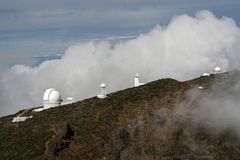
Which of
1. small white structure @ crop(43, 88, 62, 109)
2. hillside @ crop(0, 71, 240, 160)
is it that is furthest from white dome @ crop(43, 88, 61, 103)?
hillside @ crop(0, 71, 240, 160)

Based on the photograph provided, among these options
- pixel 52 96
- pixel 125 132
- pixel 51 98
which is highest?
pixel 52 96

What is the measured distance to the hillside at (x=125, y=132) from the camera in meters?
69.3

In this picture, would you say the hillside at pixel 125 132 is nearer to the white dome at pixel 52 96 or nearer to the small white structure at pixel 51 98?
the small white structure at pixel 51 98

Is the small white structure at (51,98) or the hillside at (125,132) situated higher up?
the small white structure at (51,98)

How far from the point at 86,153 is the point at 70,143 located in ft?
11.8

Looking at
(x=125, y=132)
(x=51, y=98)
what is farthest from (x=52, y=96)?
(x=125, y=132)

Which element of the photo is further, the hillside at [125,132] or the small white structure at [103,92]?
the small white structure at [103,92]

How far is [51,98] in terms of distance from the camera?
9625 centimetres

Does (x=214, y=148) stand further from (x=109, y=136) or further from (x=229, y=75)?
(x=229, y=75)

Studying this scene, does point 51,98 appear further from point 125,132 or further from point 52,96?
point 125,132

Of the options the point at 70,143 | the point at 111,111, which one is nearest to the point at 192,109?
the point at 111,111

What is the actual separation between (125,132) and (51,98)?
27236 mm

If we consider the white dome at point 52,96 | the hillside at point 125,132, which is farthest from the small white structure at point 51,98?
the hillside at point 125,132

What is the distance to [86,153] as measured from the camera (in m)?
71.2
